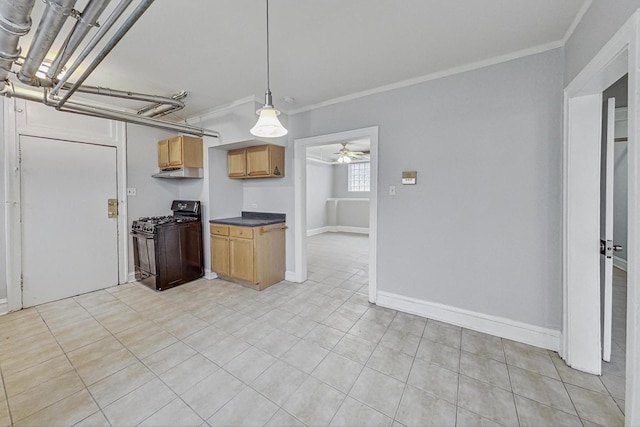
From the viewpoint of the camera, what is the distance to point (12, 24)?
138 centimetres

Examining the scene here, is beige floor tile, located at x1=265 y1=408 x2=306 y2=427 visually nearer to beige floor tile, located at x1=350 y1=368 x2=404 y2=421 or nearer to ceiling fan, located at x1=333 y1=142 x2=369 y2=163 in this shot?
beige floor tile, located at x1=350 y1=368 x2=404 y2=421

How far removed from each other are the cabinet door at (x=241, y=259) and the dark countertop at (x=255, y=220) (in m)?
0.24

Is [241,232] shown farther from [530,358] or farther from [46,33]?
[530,358]

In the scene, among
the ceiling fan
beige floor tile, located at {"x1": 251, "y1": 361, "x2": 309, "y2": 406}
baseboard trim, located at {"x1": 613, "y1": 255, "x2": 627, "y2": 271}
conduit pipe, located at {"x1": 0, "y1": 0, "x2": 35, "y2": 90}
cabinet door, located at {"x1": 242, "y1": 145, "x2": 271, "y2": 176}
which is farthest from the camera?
the ceiling fan

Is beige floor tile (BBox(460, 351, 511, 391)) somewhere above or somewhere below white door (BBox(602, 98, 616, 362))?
below

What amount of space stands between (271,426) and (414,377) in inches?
41.2

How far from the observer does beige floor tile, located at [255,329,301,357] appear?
6.97ft

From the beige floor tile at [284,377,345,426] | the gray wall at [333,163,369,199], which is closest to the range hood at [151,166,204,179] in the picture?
the beige floor tile at [284,377,345,426]

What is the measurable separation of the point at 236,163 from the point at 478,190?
3315mm

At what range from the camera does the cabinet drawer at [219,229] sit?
3.67 metres

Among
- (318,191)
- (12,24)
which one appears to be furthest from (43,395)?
(318,191)

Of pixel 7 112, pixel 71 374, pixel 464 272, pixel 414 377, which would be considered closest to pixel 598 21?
pixel 464 272

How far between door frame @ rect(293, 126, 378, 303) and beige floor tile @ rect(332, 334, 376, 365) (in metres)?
0.84

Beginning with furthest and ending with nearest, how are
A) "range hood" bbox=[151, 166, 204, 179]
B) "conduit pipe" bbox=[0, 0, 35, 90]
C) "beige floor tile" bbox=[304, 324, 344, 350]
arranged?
"range hood" bbox=[151, 166, 204, 179] → "beige floor tile" bbox=[304, 324, 344, 350] → "conduit pipe" bbox=[0, 0, 35, 90]
